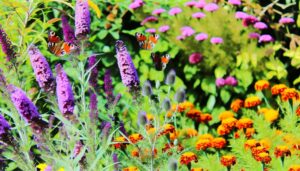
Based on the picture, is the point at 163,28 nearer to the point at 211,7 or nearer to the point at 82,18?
the point at 211,7

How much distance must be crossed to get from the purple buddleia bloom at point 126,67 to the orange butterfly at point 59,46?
10.1 inches

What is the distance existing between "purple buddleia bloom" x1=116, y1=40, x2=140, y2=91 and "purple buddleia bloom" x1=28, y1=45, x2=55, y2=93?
29 centimetres

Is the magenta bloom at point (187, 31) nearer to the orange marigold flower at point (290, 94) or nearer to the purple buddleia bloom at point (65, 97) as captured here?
the orange marigold flower at point (290, 94)

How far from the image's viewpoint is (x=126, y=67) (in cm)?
257

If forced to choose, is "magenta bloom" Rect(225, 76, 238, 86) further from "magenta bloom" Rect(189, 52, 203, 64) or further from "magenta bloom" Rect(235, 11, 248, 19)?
"magenta bloom" Rect(235, 11, 248, 19)

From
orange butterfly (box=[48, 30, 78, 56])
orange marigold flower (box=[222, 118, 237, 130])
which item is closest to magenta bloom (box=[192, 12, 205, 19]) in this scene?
orange marigold flower (box=[222, 118, 237, 130])

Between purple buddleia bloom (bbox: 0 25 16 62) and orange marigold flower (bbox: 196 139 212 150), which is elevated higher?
purple buddleia bloom (bbox: 0 25 16 62)

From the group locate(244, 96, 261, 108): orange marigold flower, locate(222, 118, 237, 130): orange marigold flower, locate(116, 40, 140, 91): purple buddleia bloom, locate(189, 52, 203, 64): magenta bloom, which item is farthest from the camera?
locate(189, 52, 203, 64): magenta bloom

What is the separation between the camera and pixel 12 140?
2.25 m

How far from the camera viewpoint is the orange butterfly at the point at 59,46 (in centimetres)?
274

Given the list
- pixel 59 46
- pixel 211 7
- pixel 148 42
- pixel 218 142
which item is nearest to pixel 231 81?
pixel 211 7

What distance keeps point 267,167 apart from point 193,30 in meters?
2.07

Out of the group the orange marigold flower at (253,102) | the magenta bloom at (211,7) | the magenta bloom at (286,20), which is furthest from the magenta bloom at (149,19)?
the orange marigold flower at (253,102)

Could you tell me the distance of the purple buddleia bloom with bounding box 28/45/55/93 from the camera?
7.81 feet
